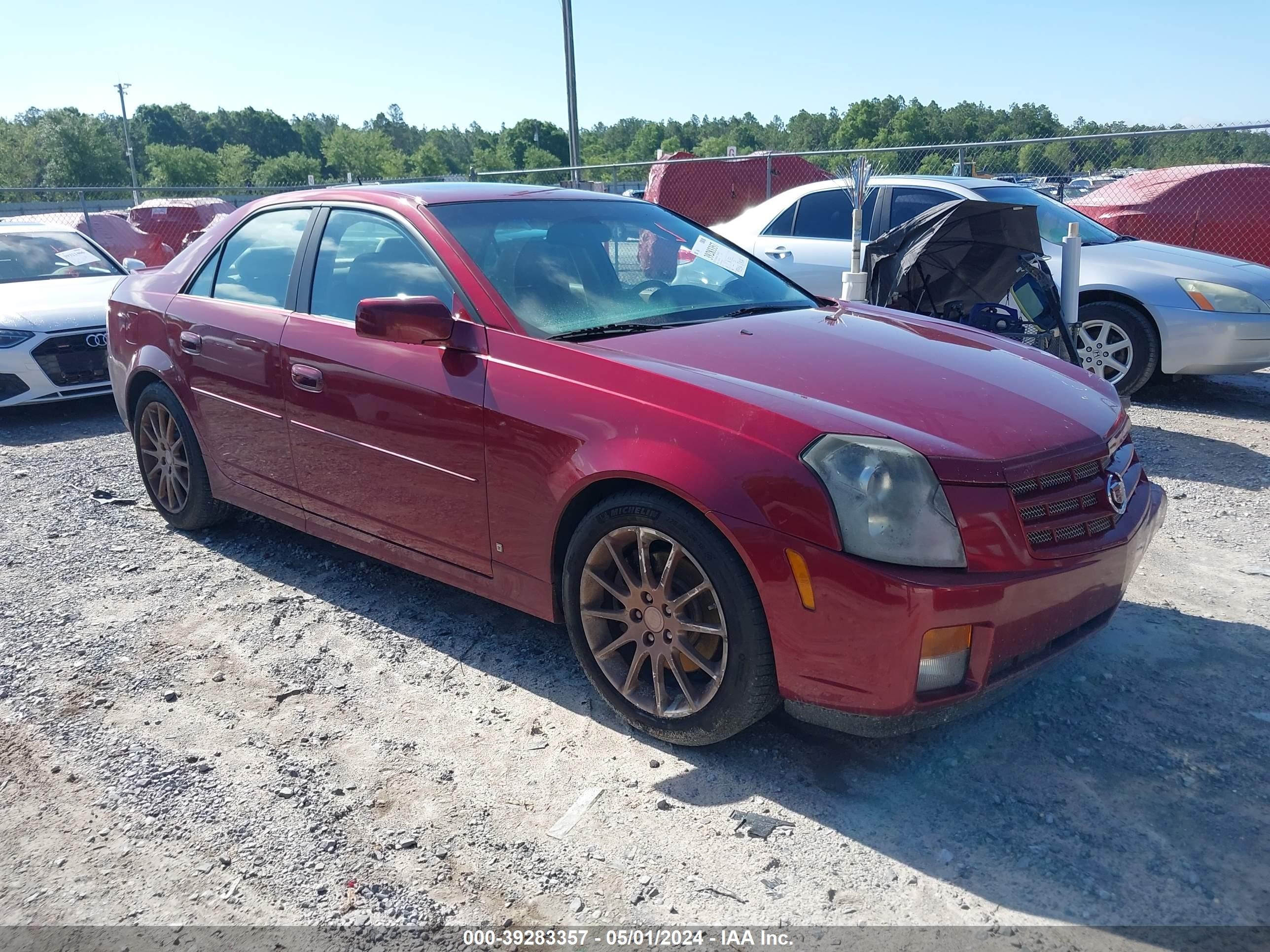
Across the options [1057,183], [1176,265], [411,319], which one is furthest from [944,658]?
[1057,183]

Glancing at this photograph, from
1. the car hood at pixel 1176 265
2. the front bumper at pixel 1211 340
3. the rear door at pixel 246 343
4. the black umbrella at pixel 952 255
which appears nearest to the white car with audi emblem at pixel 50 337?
the rear door at pixel 246 343

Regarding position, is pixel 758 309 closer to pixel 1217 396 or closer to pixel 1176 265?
pixel 1176 265

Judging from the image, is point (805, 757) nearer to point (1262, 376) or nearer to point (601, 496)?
point (601, 496)

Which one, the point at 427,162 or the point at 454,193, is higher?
the point at 427,162

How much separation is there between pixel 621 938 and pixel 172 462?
3631 mm

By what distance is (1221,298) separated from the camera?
6930 millimetres

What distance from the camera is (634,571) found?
2973 millimetres

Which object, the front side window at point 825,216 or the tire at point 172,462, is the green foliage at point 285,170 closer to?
the front side window at point 825,216

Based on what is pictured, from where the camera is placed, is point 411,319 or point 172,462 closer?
point 411,319

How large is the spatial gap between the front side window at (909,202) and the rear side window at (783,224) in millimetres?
905

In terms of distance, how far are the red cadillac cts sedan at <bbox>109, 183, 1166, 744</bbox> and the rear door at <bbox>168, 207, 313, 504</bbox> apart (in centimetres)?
2

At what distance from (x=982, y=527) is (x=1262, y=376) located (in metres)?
7.38

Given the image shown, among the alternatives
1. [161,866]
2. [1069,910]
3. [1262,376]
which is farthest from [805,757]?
[1262,376]

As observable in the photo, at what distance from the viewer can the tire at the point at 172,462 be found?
15.5 feet
